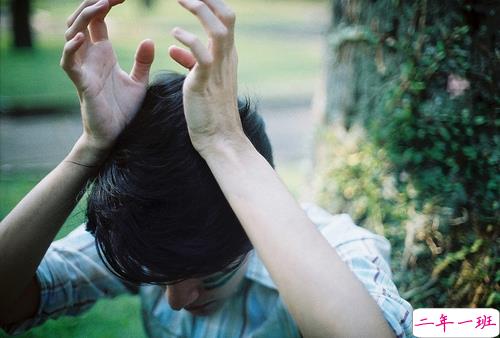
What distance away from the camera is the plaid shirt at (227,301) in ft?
5.38

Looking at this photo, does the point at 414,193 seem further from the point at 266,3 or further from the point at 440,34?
the point at 266,3

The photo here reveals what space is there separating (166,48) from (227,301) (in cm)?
1043

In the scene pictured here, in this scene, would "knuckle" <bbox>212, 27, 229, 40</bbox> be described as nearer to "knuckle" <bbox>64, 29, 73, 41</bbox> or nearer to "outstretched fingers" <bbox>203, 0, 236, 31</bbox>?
"outstretched fingers" <bbox>203, 0, 236, 31</bbox>

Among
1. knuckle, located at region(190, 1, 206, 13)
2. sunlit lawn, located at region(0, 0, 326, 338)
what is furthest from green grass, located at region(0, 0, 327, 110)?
knuckle, located at region(190, 1, 206, 13)

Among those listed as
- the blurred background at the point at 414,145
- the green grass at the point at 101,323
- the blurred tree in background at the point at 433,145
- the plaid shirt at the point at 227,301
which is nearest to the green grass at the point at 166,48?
the blurred background at the point at 414,145

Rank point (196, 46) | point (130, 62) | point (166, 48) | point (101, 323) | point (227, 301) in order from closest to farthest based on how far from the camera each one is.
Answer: point (196, 46) → point (227, 301) → point (101, 323) → point (130, 62) → point (166, 48)

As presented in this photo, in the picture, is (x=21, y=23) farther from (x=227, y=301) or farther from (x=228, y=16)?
(x=228, y=16)

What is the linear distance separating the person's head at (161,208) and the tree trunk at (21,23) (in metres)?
11.4

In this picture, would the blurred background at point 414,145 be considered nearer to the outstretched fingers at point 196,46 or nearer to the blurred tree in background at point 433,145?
the blurred tree in background at point 433,145

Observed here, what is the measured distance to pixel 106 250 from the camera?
56.4 inches

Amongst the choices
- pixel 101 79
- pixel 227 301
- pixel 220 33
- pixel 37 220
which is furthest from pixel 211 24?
pixel 227 301

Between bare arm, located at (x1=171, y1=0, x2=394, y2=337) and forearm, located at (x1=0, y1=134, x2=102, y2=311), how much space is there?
0.38m

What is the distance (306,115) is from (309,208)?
5.98 metres

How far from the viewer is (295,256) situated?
1262mm
